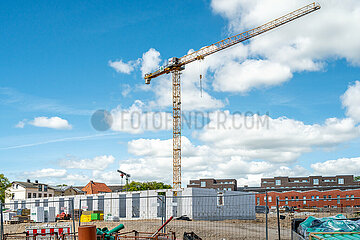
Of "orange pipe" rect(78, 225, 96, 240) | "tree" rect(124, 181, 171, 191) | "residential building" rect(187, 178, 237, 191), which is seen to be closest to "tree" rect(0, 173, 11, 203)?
"tree" rect(124, 181, 171, 191)

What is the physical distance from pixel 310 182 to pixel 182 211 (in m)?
66.7

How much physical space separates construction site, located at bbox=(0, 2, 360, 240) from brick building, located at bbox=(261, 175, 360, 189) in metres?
0.02

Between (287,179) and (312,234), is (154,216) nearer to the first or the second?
(312,234)

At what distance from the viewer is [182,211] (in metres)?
47.1

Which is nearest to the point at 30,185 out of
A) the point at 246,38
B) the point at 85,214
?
the point at 85,214

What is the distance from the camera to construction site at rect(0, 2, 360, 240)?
13273 mm

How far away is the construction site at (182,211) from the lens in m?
13.3

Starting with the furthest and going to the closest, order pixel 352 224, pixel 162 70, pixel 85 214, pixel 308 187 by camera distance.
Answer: pixel 308 187 → pixel 162 70 → pixel 85 214 → pixel 352 224

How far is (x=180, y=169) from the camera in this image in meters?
72.5

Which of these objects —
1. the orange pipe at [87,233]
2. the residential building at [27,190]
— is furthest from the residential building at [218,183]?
the orange pipe at [87,233]

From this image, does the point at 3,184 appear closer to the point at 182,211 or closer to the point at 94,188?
the point at 94,188

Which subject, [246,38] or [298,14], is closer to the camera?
[298,14]

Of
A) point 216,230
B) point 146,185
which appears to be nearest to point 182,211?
point 216,230

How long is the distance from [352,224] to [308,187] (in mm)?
94007
